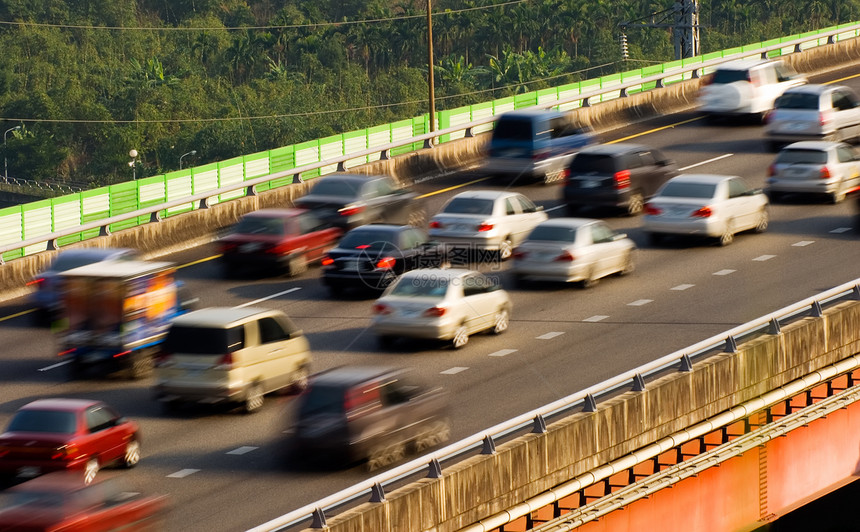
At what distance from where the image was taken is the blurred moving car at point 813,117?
41469mm

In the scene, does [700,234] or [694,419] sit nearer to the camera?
[694,419]

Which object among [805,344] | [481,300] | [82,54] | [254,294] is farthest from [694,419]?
[82,54]

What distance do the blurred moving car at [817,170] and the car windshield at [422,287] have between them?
45.7 ft

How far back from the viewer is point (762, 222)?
3428cm

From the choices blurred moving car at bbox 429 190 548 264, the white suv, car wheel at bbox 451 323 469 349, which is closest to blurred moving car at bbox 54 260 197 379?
car wheel at bbox 451 323 469 349

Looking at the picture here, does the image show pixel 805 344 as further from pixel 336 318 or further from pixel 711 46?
pixel 711 46

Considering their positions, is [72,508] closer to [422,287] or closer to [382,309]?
[382,309]

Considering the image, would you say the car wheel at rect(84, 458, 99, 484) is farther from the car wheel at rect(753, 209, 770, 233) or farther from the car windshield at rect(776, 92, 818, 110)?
the car windshield at rect(776, 92, 818, 110)

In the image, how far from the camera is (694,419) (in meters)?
21.5

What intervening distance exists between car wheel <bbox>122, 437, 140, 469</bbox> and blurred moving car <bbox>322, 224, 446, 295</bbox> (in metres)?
9.61

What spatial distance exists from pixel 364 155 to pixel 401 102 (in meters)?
110

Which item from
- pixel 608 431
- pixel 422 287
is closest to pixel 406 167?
pixel 422 287

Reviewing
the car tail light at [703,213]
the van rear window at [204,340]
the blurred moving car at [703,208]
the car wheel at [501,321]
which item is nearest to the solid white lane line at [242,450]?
the van rear window at [204,340]

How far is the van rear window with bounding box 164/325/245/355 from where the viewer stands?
2250 centimetres
